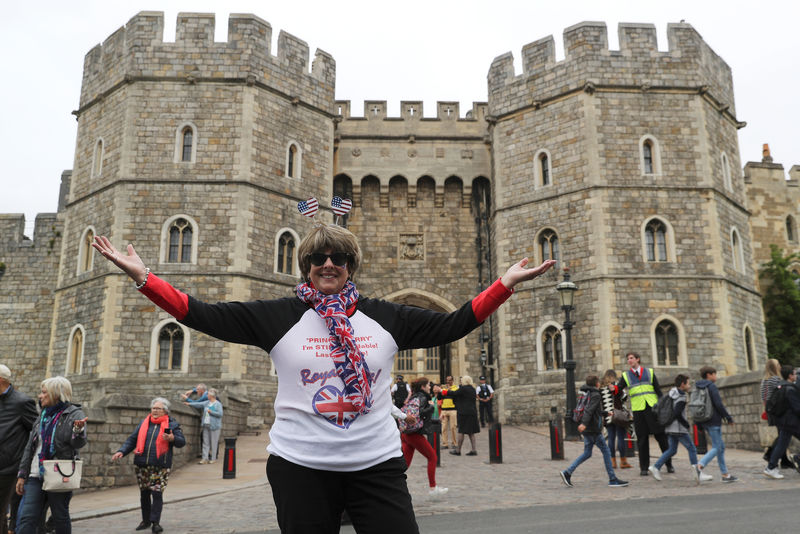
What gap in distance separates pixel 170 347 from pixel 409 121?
10.8m

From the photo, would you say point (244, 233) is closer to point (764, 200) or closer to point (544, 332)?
point (544, 332)

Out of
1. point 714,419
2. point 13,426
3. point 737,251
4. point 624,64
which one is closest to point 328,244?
point 13,426

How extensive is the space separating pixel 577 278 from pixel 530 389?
337cm

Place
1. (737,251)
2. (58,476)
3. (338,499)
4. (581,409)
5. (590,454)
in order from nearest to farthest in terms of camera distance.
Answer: (338,499), (58,476), (590,454), (581,409), (737,251)

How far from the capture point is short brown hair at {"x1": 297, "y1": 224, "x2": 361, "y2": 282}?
2.67 meters

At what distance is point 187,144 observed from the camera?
→ 19.9m

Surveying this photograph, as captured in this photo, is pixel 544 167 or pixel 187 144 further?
pixel 544 167

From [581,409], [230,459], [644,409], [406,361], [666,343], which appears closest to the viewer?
[581,409]

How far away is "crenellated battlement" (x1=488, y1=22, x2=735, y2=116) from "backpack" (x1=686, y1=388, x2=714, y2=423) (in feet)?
43.8

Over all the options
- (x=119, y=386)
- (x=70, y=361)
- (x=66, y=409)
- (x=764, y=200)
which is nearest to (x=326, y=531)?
(x=66, y=409)

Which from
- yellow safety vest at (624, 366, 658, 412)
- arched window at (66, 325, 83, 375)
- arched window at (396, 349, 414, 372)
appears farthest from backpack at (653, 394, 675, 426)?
arched window at (66, 325, 83, 375)

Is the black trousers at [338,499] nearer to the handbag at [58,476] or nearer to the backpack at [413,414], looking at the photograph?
the handbag at [58,476]

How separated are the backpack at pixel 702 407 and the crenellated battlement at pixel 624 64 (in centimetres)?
1335

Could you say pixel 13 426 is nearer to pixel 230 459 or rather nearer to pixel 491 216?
pixel 230 459
